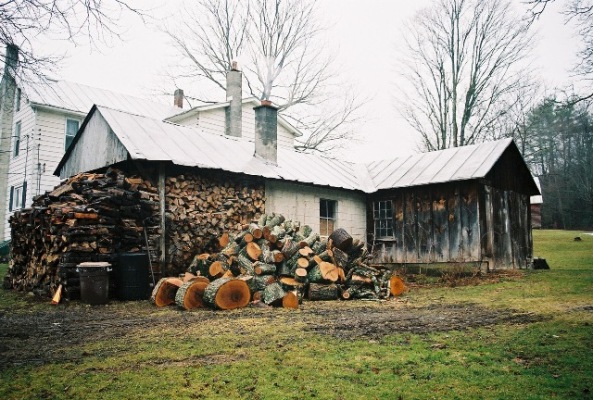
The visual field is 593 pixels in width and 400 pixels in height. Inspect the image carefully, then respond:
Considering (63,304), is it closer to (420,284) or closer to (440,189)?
(420,284)

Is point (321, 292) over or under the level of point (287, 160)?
under

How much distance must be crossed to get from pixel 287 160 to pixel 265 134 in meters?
1.30

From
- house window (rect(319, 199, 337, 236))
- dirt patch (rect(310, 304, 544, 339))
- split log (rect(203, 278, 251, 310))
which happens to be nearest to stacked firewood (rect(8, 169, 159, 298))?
split log (rect(203, 278, 251, 310))

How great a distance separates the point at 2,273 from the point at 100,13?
10.7 m

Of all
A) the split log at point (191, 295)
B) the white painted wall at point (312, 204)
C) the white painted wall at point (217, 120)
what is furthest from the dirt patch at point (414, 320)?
the white painted wall at point (217, 120)

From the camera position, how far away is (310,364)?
4.12m

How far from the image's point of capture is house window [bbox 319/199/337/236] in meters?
14.6

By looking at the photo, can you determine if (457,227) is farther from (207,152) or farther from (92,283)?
(92,283)

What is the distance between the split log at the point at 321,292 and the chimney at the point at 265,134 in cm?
587

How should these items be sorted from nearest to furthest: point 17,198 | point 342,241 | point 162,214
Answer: point 342,241 → point 162,214 → point 17,198

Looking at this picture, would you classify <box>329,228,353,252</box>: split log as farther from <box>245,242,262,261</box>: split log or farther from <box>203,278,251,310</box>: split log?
<box>203,278,251,310</box>: split log

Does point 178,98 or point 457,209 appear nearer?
point 457,209

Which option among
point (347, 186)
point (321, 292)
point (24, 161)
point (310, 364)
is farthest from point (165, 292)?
point (24, 161)

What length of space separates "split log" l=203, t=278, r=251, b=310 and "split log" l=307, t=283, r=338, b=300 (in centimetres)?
143
